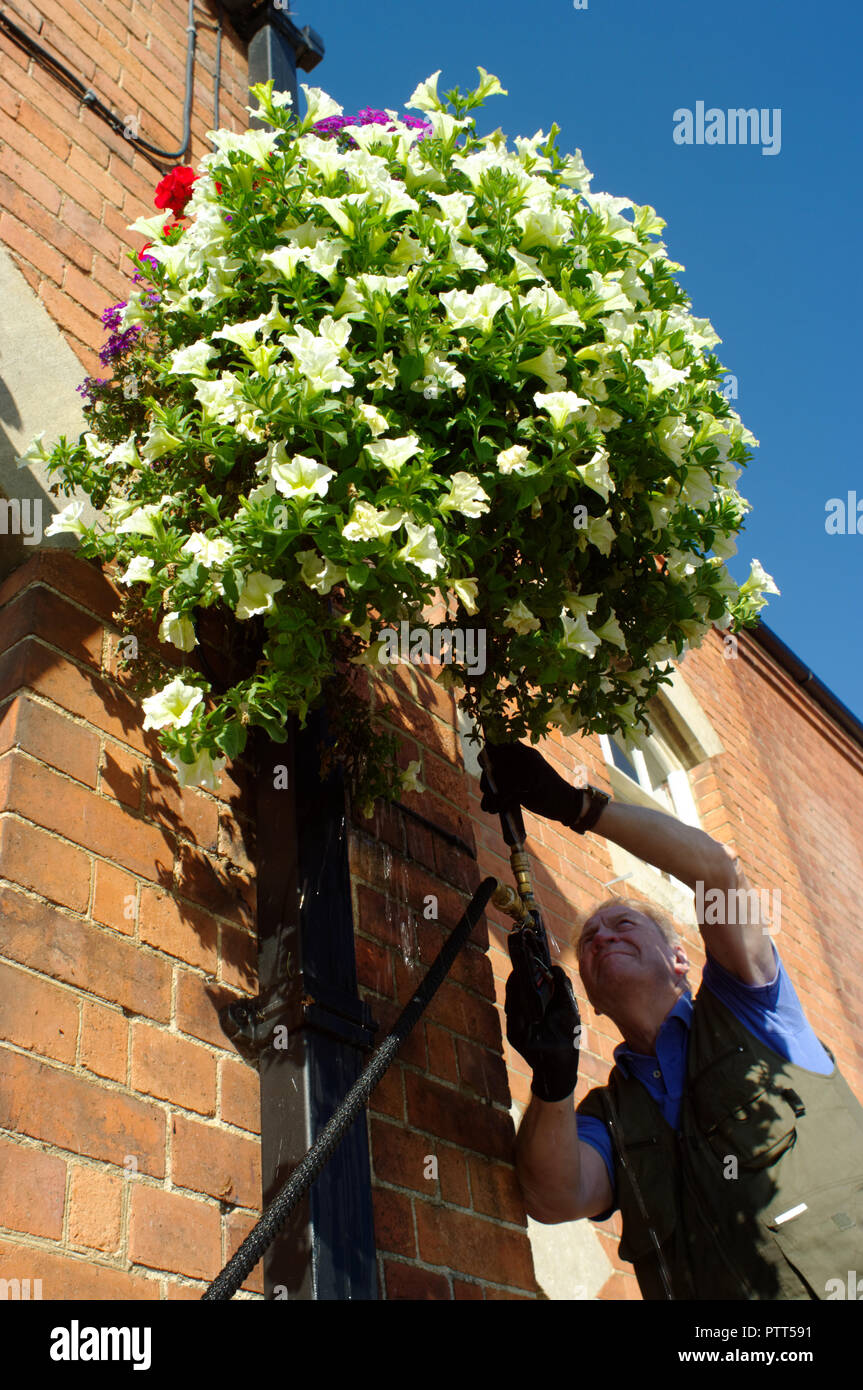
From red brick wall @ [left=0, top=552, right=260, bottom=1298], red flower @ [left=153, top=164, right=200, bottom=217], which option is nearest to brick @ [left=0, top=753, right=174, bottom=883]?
red brick wall @ [left=0, top=552, right=260, bottom=1298]

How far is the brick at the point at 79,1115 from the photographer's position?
163 centimetres

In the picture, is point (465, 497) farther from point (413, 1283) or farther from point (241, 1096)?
point (413, 1283)

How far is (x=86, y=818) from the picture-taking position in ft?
6.53

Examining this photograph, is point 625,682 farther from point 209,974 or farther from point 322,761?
point 209,974

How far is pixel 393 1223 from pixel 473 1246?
0.28 metres

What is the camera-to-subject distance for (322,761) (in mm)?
2350

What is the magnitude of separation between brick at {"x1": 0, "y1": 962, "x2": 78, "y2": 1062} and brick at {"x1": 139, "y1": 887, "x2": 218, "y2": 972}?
0.24 m

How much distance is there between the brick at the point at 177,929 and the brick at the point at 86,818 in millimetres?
50

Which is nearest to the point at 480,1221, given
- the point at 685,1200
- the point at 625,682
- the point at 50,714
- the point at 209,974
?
the point at 685,1200

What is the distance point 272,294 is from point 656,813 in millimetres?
1587

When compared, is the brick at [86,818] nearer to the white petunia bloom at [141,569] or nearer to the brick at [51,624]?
the brick at [51,624]

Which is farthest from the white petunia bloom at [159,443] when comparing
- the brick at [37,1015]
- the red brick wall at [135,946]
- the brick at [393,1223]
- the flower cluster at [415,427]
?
the brick at [393,1223]

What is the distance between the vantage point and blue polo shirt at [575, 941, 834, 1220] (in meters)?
2.59

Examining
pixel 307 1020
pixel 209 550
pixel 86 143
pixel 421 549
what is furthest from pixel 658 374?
pixel 86 143
